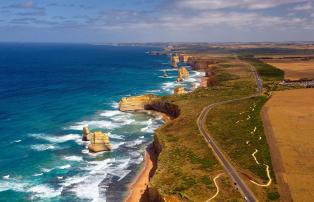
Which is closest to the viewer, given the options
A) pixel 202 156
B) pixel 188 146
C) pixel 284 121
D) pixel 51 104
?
pixel 202 156

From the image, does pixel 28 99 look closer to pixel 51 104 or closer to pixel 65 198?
pixel 51 104

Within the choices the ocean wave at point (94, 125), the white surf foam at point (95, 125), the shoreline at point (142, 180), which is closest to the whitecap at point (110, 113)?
the white surf foam at point (95, 125)

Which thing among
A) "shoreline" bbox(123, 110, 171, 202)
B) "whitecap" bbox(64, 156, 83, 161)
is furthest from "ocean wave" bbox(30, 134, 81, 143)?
"shoreline" bbox(123, 110, 171, 202)

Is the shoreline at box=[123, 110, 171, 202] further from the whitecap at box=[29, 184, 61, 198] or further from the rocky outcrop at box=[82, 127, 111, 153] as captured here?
the whitecap at box=[29, 184, 61, 198]

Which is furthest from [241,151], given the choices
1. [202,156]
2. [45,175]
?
[45,175]

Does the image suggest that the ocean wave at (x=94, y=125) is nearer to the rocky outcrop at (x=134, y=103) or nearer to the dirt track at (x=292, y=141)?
the rocky outcrop at (x=134, y=103)
